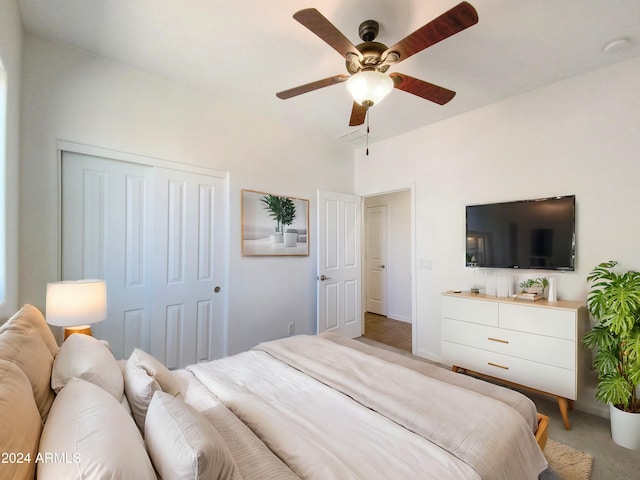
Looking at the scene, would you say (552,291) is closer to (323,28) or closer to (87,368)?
(323,28)

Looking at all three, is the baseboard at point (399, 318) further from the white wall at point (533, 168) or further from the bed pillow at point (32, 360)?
the bed pillow at point (32, 360)

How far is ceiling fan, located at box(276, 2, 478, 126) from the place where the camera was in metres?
1.36

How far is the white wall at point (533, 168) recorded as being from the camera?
7.57 ft

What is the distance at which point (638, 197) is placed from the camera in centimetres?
224

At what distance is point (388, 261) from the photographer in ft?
18.8

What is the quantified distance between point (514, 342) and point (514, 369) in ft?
0.73

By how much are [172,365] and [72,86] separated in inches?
95.6

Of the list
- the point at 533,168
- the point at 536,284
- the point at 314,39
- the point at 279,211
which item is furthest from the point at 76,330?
the point at 533,168

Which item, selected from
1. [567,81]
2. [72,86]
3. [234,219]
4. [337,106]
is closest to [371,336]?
[234,219]

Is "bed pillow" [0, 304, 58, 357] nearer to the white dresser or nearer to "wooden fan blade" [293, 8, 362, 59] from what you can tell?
"wooden fan blade" [293, 8, 362, 59]

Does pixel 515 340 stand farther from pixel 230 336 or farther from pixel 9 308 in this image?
pixel 9 308

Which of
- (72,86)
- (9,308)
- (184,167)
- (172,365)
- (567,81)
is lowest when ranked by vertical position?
(172,365)

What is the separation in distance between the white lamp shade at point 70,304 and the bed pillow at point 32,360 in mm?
723

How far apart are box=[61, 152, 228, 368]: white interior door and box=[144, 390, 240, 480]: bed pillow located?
6.24 ft
